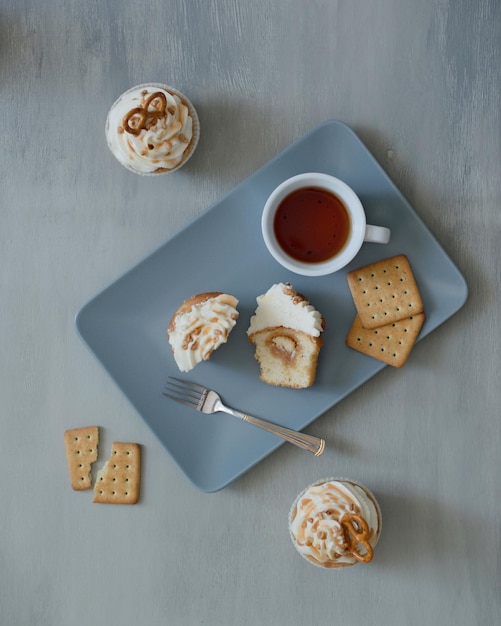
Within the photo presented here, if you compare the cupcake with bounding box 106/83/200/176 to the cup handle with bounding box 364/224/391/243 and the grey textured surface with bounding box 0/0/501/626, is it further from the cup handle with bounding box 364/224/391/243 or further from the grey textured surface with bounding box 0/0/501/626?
the cup handle with bounding box 364/224/391/243

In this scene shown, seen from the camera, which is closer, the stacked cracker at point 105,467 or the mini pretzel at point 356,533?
the mini pretzel at point 356,533

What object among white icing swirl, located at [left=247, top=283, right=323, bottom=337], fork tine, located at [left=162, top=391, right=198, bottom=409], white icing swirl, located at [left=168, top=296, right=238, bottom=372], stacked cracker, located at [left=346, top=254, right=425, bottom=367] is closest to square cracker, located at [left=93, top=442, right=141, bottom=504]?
fork tine, located at [left=162, top=391, right=198, bottom=409]

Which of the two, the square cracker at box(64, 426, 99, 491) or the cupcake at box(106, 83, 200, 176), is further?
the square cracker at box(64, 426, 99, 491)

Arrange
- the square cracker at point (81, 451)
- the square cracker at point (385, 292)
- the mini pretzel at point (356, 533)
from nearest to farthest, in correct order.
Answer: the mini pretzel at point (356, 533) < the square cracker at point (385, 292) < the square cracker at point (81, 451)

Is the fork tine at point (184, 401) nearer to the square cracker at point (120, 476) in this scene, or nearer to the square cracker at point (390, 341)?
the square cracker at point (120, 476)

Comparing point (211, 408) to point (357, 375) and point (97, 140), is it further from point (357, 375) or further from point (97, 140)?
point (97, 140)

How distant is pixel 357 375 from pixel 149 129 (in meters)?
0.63

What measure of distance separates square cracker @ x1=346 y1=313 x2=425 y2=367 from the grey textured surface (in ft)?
0.19

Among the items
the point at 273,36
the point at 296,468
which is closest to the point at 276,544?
the point at 296,468

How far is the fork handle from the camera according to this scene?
132 cm

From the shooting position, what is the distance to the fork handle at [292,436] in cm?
132

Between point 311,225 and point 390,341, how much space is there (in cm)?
28

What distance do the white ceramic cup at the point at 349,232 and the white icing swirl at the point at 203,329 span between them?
0.15 meters

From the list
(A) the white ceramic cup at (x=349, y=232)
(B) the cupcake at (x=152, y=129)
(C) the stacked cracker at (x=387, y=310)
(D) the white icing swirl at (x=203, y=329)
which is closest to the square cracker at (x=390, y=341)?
(C) the stacked cracker at (x=387, y=310)
